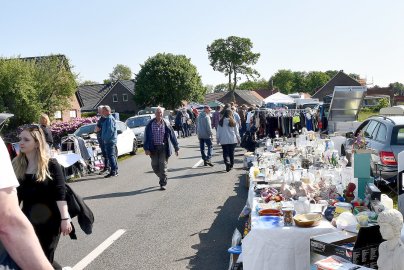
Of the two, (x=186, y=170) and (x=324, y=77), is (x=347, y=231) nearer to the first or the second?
(x=186, y=170)

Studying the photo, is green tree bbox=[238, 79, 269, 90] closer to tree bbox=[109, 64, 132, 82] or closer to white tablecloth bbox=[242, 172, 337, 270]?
tree bbox=[109, 64, 132, 82]

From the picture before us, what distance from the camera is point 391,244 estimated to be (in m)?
3.12

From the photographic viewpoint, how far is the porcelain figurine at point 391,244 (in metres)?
3.06

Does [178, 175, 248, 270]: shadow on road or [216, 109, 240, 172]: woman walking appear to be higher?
[216, 109, 240, 172]: woman walking

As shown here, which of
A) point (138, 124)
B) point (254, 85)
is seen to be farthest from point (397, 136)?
point (254, 85)

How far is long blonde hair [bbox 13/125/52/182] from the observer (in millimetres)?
4012

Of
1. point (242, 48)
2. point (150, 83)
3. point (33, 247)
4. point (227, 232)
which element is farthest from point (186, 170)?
point (242, 48)

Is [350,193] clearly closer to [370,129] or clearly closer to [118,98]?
[370,129]

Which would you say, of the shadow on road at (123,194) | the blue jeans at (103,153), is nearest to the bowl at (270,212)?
the shadow on road at (123,194)

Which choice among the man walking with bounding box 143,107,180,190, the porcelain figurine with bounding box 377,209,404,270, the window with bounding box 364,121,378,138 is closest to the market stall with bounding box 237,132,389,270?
the porcelain figurine with bounding box 377,209,404,270

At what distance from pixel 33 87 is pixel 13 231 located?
3252 cm

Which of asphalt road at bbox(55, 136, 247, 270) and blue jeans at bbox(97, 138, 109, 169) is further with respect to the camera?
blue jeans at bbox(97, 138, 109, 169)

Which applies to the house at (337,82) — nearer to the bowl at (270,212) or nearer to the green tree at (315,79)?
the green tree at (315,79)

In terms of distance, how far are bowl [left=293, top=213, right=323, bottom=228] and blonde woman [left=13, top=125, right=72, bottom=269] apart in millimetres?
2178
